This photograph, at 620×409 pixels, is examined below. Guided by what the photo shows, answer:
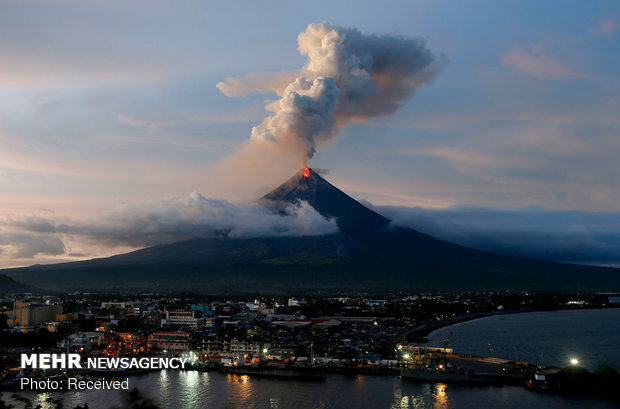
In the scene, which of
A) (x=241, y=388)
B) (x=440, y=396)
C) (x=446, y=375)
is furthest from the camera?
(x=446, y=375)

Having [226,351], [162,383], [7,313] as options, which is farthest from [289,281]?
[162,383]

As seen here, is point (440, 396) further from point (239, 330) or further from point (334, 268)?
point (334, 268)

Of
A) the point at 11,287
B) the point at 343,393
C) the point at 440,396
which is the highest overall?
Result: the point at 11,287

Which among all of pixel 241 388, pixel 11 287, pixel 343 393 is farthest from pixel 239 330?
pixel 11 287

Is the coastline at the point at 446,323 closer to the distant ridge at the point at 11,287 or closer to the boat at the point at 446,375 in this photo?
the boat at the point at 446,375

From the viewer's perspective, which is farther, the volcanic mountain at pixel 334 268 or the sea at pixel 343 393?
the volcanic mountain at pixel 334 268

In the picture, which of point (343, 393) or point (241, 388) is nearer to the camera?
point (343, 393)

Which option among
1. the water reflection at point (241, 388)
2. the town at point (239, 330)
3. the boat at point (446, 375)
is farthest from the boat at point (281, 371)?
the boat at point (446, 375)

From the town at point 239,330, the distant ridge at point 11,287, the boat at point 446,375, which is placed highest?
the distant ridge at point 11,287

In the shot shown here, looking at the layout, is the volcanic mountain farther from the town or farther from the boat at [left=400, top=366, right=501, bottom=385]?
the boat at [left=400, top=366, right=501, bottom=385]

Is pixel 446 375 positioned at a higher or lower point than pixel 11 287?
lower

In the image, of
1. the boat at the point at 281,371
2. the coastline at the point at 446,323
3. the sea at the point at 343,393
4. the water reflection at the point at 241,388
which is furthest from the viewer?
the coastline at the point at 446,323

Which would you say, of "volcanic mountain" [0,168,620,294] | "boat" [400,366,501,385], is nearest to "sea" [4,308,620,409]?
"boat" [400,366,501,385]
